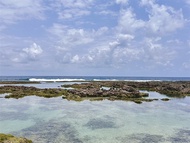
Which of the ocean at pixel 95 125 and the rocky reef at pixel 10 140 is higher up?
the rocky reef at pixel 10 140

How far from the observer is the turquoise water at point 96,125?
27.1 metres

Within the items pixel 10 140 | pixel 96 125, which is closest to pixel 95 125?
pixel 96 125

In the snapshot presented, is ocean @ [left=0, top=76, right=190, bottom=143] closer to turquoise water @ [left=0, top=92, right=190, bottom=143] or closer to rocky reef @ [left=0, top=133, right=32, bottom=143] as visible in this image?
turquoise water @ [left=0, top=92, right=190, bottom=143]

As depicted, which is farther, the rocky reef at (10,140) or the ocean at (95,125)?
the ocean at (95,125)

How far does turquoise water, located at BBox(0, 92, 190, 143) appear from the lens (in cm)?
2714

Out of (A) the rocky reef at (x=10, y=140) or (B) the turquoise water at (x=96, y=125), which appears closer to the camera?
(A) the rocky reef at (x=10, y=140)

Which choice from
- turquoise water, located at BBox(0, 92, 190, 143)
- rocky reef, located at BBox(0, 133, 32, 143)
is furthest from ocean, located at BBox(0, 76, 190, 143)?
rocky reef, located at BBox(0, 133, 32, 143)

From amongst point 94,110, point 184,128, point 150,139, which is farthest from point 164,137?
point 94,110

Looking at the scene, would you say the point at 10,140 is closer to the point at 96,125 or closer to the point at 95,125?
the point at 95,125

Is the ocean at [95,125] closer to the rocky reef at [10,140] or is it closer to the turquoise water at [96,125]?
the turquoise water at [96,125]

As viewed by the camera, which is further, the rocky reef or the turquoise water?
the turquoise water

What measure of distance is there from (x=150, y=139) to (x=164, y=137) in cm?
204

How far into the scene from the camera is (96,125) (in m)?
33.3

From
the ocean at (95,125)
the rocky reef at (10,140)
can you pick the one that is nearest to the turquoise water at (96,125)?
the ocean at (95,125)
